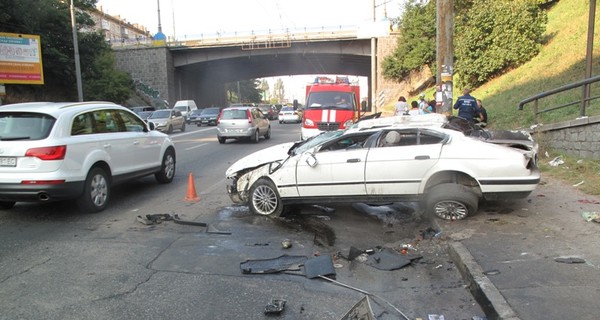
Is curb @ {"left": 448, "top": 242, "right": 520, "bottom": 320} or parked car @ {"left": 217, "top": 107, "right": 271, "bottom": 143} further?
parked car @ {"left": 217, "top": 107, "right": 271, "bottom": 143}

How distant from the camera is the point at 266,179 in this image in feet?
22.3

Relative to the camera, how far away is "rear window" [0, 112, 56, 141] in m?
6.51

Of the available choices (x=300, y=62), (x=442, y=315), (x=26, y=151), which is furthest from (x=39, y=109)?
(x=300, y=62)

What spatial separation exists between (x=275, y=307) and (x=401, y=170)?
3100mm

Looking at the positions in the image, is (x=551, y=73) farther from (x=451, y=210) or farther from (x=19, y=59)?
(x=19, y=59)

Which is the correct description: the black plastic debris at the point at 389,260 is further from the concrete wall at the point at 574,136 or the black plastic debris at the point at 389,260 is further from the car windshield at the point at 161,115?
the car windshield at the point at 161,115

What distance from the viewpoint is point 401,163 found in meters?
6.25

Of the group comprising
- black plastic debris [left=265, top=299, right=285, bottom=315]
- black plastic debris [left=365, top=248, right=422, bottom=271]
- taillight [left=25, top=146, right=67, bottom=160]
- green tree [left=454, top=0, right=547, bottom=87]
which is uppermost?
green tree [left=454, top=0, right=547, bottom=87]

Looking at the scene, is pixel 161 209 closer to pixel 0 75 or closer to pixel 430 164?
pixel 430 164

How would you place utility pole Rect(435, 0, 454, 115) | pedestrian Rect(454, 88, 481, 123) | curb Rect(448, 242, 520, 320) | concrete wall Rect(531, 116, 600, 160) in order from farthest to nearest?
pedestrian Rect(454, 88, 481, 123)
utility pole Rect(435, 0, 454, 115)
concrete wall Rect(531, 116, 600, 160)
curb Rect(448, 242, 520, 320)

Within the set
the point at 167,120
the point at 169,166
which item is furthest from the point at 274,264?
the point at 167,120

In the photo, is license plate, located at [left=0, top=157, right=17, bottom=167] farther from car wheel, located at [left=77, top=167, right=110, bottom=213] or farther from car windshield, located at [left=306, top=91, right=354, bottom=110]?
car windshield, located at [left=306, top=91, right=354, bottom=110]

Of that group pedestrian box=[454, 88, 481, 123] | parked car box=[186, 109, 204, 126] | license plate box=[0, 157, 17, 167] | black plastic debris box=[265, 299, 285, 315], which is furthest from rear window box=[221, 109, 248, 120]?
parked car box=[186, 109, 204, 126]

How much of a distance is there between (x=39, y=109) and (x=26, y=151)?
787 mm
